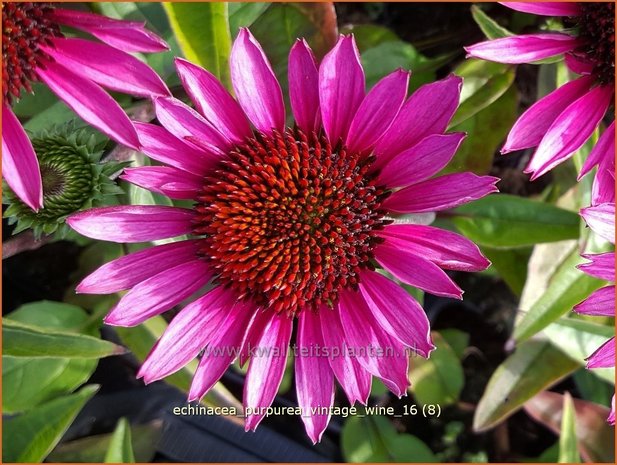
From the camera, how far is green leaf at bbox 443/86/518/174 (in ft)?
3.09

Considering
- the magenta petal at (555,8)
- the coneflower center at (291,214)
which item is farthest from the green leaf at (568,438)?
the magenta petal at (555,8)

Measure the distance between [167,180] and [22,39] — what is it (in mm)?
234

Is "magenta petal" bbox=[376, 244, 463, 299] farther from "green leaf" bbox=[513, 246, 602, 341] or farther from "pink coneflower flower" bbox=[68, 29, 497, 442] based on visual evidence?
"green leaf" bbox=[513, 246, 602, 341]

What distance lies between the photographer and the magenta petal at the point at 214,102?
0.65 meters

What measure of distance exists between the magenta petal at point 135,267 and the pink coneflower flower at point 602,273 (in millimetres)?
447

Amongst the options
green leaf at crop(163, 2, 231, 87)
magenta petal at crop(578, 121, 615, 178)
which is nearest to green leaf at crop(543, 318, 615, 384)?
magenta petal at crop(578, 121, 615, 178)

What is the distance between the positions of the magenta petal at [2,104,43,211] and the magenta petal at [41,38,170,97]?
97mm

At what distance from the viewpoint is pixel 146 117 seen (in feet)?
2.66

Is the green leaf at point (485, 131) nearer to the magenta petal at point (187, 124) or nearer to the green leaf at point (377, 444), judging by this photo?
the magenta petal at point (187, 124)

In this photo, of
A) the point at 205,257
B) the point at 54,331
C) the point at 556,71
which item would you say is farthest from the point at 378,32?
the point at 54,331

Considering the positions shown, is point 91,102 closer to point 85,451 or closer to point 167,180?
point 167,180

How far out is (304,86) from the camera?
67 cm

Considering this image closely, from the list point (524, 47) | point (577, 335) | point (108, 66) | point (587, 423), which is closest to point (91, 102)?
point (108, 66)

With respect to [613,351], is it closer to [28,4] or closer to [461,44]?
[461,44]
